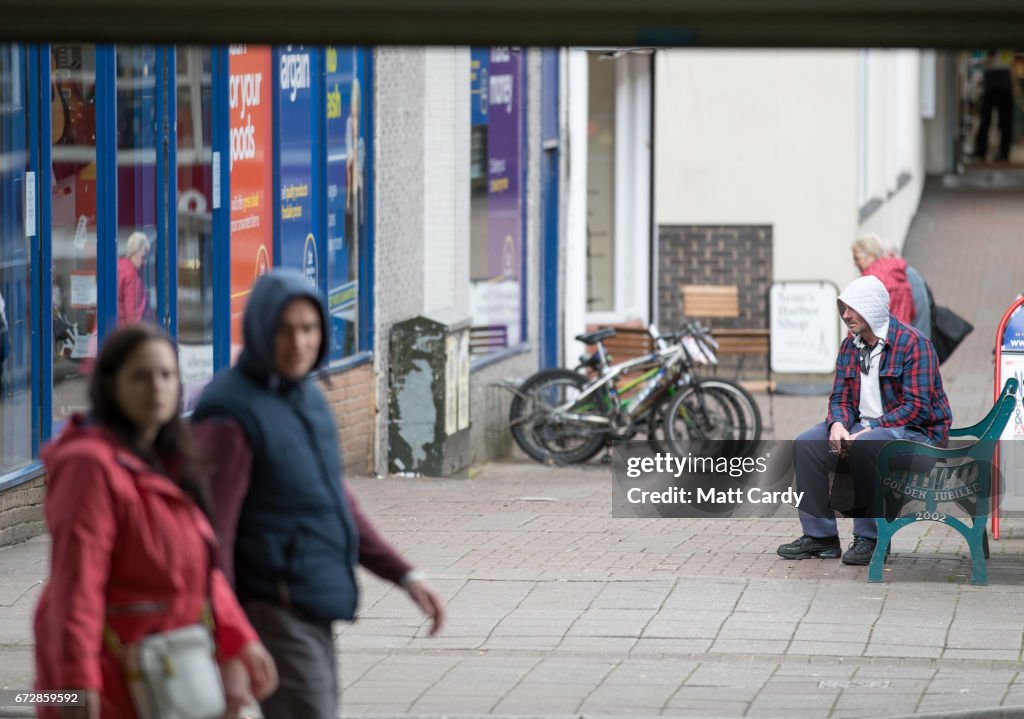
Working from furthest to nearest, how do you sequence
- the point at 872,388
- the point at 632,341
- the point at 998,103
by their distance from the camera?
1. the point at 998,103
2. the point at 632,341
3. the point at 872,388

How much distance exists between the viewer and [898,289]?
12.6 m

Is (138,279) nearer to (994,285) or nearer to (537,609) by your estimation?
(537,609)

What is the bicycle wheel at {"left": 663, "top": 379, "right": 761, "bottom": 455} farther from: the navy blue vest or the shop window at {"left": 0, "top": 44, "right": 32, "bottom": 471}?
the navy blue vest

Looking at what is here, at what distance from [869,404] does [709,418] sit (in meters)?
5.13

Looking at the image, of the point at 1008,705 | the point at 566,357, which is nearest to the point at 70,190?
the point at 1008,705

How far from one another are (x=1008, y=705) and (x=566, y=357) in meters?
11.4

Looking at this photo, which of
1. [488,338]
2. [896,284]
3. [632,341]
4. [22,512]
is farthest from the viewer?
[632,341]

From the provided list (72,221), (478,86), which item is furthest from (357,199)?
(72,221)

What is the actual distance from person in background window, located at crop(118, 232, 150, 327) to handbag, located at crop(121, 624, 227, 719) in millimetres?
5998

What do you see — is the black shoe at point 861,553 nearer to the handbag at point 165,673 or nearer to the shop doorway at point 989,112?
the handbag at point 165,673

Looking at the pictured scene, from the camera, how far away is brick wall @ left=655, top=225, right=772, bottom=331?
2033 centimetres

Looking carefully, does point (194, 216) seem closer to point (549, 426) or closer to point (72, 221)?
point (72, 221)

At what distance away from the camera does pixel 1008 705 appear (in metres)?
6.21

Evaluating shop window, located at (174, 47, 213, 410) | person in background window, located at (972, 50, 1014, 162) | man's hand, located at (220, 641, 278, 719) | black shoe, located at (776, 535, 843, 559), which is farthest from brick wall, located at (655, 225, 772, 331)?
person in background window, located at (972, 50, 1014, 162)
